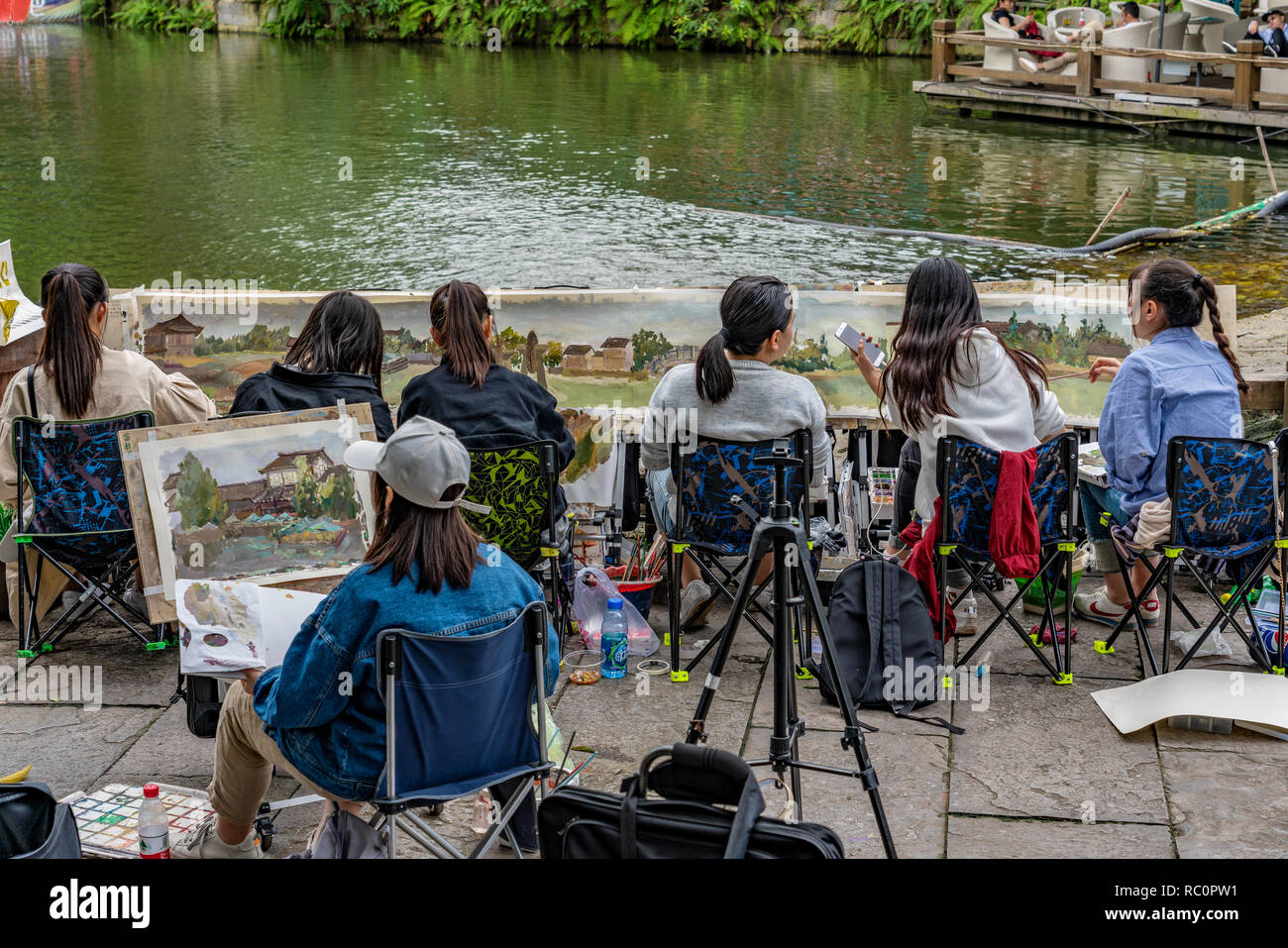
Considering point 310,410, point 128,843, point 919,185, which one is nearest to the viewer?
point 128,843

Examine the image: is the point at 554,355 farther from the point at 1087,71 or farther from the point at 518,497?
the point at 1087,71

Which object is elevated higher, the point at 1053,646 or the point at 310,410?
the point at 310,410

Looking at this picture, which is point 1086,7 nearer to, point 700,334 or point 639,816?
point 700,334

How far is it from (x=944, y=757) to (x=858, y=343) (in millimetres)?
1554

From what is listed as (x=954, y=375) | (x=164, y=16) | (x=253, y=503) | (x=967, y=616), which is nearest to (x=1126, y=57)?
(x=967, y=616)

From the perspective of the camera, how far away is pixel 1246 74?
18.3 metres

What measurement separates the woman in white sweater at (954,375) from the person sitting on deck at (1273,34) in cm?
1666

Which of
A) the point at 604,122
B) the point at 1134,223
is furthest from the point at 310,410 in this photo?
the point at 604,122

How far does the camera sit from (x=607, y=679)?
4.61 meters

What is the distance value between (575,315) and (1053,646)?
249cm

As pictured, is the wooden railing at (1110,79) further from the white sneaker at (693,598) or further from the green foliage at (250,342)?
the white sneaker at (693,598)

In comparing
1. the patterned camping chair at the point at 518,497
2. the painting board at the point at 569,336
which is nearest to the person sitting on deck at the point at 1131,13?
the painting board at the point at 569,336

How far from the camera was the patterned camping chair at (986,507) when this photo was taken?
171 inches

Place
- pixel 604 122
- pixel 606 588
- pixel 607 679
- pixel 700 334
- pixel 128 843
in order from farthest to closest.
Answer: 1. pixel 604 122
2. pixel 700 334
3. pixel 606 588
4. pixel 607 679
5. pixel 128 843
